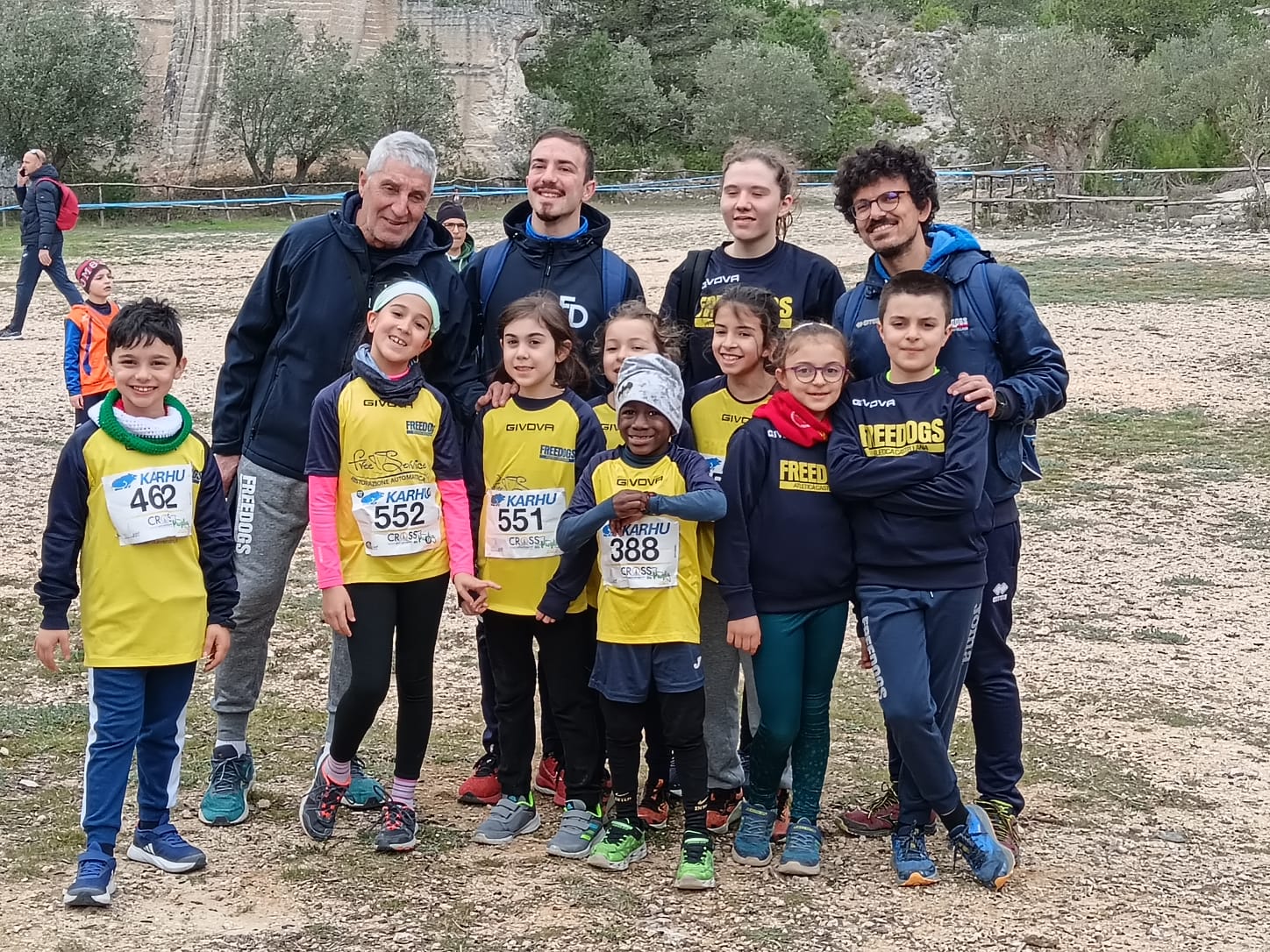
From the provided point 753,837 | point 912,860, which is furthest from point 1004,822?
point 753,837

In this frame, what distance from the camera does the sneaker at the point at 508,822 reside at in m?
4.04

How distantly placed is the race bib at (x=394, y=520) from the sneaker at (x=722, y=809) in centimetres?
114

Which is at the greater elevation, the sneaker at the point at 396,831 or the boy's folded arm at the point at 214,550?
the boy's folded arm at the point at 214,550

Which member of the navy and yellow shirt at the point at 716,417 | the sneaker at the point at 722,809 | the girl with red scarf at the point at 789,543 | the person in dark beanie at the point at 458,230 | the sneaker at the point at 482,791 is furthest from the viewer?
the person in dark beanie at the point at 458,230

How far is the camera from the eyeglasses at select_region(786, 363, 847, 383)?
3756 mm

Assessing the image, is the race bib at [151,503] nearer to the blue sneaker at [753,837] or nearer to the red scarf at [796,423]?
the red scarf at [796,423]

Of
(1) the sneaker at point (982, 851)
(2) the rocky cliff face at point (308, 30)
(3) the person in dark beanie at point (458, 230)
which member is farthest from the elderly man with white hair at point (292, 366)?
(2) the rocky cliff face at point (308, 30)

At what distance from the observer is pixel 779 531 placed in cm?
380

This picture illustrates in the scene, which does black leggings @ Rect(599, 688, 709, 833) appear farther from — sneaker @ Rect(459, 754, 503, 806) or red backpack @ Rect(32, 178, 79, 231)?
red backpack @ Rect(32, 178, 79, 231)

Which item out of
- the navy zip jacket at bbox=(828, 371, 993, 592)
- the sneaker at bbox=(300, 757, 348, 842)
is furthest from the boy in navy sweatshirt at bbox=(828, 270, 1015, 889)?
the sneaker at bbox=(300, 757, 348, 842)

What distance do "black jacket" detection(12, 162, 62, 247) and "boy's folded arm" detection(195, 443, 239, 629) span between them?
12.2m

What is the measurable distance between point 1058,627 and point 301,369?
3.64 metres

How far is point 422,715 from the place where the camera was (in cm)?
400

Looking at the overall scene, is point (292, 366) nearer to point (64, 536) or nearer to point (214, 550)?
point (214, 550)
